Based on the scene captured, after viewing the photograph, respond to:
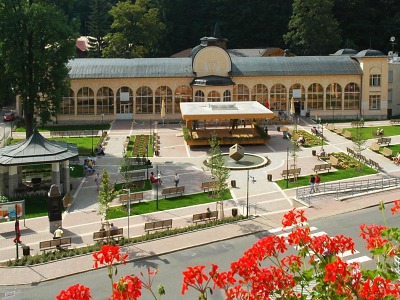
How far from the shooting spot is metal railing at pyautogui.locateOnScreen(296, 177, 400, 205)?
107 feet

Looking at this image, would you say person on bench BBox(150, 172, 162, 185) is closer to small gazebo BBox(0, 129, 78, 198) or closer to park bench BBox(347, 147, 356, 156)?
small gazebo BBox(0, 129, 78, 198)

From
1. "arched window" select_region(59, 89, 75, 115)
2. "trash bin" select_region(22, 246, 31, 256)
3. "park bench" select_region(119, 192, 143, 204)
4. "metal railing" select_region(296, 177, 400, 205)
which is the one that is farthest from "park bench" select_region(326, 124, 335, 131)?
"trash bin" select_region(22, 246, 31, 256)

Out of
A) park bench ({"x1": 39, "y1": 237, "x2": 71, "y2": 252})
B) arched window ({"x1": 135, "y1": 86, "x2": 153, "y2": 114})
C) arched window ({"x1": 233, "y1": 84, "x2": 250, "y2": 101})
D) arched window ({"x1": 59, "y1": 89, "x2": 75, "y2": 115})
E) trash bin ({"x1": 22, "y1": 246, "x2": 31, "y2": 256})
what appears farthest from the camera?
arched window ({"x1": 233, "y1": 84, "x2": 250, "y2": 101})

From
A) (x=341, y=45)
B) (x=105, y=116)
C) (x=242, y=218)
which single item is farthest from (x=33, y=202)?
(x=341, y=45)

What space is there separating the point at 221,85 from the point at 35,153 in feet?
102

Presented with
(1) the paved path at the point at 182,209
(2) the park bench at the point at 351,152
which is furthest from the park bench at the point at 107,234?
(2) the park bench at the point at 351,152

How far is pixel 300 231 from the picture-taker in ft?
30.8

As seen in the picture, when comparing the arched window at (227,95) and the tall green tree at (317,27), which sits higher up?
the tall green tree at (317,27)

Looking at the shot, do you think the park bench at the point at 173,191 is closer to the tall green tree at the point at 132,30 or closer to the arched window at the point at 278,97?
the arched window at the point at 278,97

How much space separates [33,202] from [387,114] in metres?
47.7

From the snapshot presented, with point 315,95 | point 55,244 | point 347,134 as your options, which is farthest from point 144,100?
point 55,244

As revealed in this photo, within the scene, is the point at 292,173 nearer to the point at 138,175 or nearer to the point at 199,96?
the point at 138,175

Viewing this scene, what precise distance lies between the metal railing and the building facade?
27.9 m

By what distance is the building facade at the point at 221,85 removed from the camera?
201 ft
